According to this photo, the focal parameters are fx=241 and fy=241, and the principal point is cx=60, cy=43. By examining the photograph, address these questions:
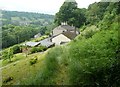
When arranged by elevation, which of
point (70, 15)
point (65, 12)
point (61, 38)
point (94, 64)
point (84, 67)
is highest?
point (65, 12)

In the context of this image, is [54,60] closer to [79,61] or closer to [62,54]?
[62,54]

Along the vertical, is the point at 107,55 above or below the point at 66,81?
above

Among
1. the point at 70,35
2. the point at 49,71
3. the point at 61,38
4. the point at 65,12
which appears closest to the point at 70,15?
the point at 65,12

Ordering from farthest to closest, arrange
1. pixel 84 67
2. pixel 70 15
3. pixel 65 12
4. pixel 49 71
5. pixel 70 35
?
pixel 65 12, pixel 70 15, pixel 70 35, pixel 49 71, pixel 84 67

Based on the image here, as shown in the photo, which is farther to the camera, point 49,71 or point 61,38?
point 61,38

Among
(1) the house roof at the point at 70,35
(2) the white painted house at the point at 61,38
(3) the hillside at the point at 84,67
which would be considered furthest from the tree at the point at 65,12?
(3) the hillside at the point at 84,67

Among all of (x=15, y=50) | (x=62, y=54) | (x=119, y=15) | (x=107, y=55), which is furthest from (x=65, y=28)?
(x=107, y=55)

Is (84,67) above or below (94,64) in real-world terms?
below

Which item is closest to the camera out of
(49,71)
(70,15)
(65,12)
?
(49,71)

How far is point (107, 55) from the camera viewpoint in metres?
9.16

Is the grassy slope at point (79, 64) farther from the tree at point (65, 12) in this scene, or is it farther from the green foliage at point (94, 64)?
the tree at point (65, 12)

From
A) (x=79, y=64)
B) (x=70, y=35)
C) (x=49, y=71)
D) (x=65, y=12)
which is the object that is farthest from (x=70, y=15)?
(x=79, y=64)

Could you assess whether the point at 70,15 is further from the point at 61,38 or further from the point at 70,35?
the point at 61,38

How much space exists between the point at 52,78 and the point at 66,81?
585 mm
